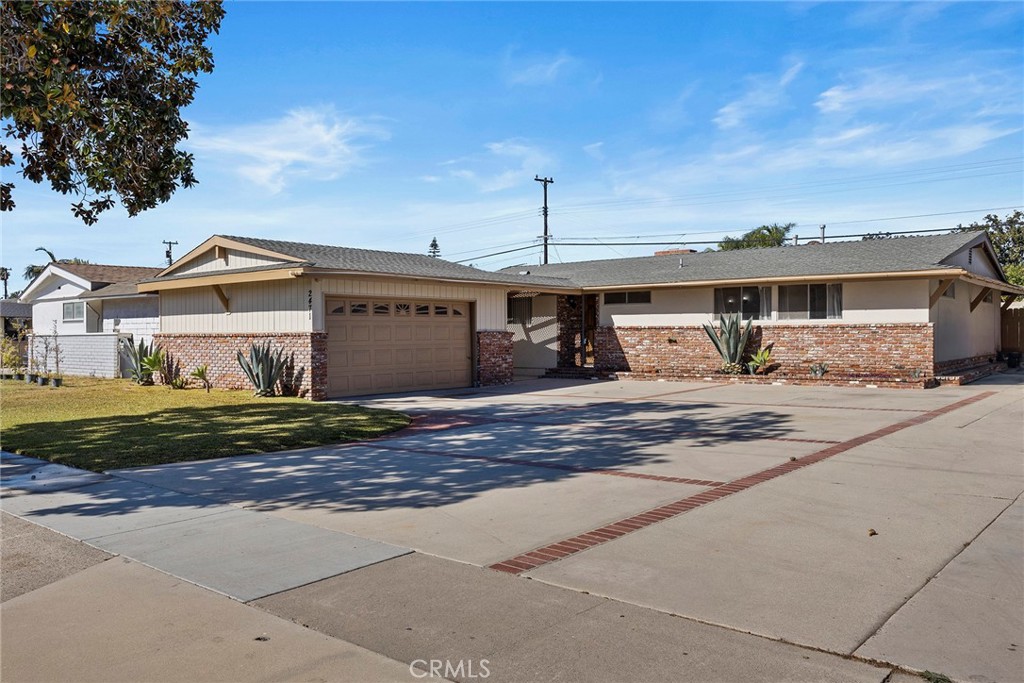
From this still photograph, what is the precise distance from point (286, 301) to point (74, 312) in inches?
749

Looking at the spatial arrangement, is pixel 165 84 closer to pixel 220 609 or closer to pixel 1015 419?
pixel 220 609

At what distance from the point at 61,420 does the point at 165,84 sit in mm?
6385

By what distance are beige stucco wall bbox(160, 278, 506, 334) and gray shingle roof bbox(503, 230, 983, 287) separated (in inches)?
206

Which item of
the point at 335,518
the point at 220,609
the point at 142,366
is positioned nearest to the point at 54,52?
the point at 335,518

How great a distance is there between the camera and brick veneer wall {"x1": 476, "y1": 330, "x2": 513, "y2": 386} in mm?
21859

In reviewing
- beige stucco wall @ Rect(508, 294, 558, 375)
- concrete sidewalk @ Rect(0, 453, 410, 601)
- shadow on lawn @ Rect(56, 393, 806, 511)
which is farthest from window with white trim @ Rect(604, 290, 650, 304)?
concrete sidewalk @ Rect(0, 453, 410, 601)

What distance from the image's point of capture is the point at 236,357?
787 inches

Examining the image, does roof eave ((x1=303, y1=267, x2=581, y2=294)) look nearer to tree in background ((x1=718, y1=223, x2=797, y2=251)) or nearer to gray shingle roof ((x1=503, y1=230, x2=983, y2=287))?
gray shingle roof ((x1=503, y1=230, x2=983, y2=287))

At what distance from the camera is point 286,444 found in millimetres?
11133

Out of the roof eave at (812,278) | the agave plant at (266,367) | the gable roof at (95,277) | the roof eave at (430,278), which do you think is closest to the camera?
the roof eave at (430,278)

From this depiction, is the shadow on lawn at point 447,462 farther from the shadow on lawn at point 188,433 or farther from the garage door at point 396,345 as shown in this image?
the garage door at point 396,345

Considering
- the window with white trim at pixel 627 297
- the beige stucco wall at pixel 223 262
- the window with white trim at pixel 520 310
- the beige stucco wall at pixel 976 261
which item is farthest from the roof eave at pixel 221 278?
the beige stucco wall at pixel 976 261

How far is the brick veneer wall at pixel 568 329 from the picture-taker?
2705 centimetres

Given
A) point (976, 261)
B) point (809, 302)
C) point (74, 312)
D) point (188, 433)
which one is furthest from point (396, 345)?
point (74, 312)
